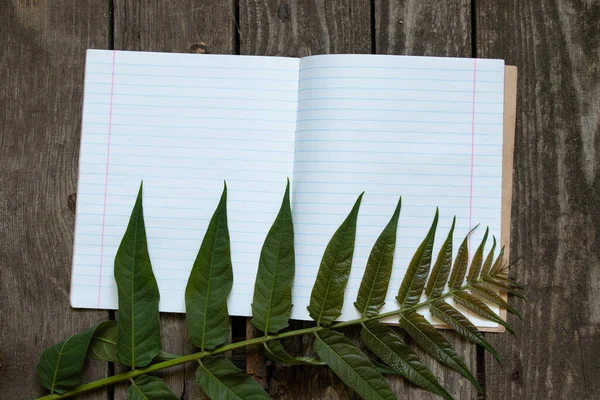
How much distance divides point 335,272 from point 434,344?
0.44 ft

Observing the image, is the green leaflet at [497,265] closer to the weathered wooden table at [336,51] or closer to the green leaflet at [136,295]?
the weathered wooden table at [336,51]

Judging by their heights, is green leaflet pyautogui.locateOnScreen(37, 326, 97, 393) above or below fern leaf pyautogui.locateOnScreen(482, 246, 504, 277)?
below

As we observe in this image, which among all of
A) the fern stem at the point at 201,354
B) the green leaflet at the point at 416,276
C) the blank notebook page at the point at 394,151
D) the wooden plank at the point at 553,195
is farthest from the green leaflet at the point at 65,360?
the wooden plank at the point at 553,195

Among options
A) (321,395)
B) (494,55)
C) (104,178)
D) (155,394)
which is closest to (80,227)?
(104,178)

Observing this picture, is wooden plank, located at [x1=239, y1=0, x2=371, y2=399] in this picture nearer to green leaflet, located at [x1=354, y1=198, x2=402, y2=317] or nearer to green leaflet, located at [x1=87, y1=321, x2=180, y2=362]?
green leaflet, located at [x1=354, y1=198, x2=402, y2=317]

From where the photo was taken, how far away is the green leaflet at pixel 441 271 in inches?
23.2

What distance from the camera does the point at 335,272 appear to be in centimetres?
57

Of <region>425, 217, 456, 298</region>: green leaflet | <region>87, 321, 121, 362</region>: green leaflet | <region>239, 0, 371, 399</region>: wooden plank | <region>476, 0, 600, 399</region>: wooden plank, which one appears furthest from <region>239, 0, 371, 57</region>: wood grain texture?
<region>87, 321, 121, 362</region>: green leaflet

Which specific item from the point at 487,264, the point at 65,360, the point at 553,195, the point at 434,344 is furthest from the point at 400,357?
the point at 65,360

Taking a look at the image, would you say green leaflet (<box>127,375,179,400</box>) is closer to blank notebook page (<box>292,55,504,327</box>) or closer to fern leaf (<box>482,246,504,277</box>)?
blank notebook page (<box>292,55,504,327</box>)

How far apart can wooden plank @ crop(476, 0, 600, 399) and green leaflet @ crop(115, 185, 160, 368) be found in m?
0.38

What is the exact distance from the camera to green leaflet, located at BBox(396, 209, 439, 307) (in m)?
0.59

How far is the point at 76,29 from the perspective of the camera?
2.10 ft

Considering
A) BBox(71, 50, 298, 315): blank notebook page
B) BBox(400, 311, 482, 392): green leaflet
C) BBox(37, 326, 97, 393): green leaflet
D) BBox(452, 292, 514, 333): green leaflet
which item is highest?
BBox(71, 50, 298, 315): blank notebook page
